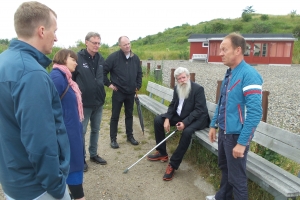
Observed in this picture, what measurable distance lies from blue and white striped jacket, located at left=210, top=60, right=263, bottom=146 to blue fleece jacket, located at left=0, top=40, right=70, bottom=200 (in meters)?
1.66

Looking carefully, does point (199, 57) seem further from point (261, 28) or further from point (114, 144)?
point (114, 144)

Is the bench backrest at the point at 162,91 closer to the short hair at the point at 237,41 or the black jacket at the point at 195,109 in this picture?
the black jacket at the point at 195,109

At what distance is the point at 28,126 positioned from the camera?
1371 millimetres

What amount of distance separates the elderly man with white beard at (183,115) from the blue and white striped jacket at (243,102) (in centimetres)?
141

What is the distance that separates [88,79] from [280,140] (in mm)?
2624

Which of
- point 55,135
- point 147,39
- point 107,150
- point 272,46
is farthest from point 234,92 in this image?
point 147,39

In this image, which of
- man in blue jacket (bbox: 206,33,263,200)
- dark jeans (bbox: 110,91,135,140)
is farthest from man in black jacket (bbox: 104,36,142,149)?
man in blue jacket (bbox: 206,33,263,200)

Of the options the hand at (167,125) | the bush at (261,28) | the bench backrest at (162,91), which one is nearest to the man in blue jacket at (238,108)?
the hand at (167,125)

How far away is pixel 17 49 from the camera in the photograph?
4.79ft

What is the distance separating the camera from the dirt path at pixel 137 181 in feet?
11.6

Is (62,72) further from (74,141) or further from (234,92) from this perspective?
(234,92)

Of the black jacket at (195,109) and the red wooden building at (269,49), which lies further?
the red wooden building at (269,49)

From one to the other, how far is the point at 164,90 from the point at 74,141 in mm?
4177

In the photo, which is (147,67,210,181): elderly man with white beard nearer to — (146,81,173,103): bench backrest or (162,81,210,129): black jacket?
(162,81,210,129): black jacket
